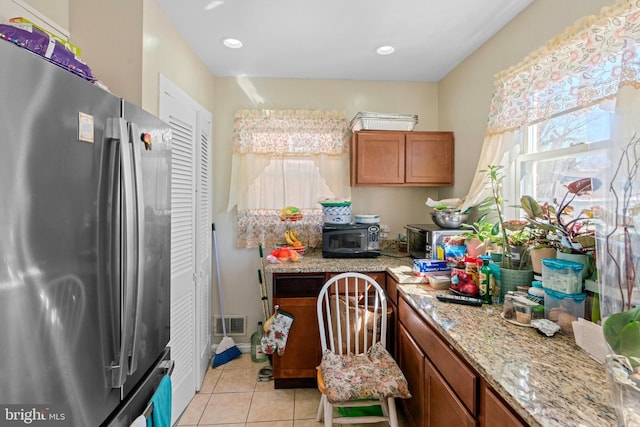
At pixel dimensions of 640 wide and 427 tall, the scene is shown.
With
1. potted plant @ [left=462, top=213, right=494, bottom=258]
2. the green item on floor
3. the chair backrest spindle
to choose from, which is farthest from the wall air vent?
potted plant @ [left=462, top=213, right=494, bottom=258]

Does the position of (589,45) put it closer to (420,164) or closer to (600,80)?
(600,80)

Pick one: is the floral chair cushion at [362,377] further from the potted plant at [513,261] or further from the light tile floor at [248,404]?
the potted plant at [513,261]

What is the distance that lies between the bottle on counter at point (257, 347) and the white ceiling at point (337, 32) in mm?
2438

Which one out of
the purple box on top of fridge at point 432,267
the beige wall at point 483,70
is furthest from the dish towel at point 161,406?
the beige wall at point 483,70

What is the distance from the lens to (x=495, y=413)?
3.15ft

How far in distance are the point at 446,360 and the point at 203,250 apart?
1.98 m

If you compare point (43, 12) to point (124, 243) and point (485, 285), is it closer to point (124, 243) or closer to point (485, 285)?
point (124, 243)

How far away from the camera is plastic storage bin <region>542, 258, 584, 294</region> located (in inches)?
49.1

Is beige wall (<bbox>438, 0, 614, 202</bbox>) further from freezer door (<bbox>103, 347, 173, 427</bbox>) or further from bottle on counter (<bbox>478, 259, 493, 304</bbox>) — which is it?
freezer door (<bbox>103, 347, 173, 427</bbox>)

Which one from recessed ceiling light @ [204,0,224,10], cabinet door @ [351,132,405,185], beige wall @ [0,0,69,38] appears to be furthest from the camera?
cabinet door @ [351,132,405,185]

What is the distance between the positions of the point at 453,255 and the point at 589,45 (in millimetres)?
1337

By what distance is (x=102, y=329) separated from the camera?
929 millimetres

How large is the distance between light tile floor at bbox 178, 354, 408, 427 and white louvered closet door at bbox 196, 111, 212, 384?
163mm

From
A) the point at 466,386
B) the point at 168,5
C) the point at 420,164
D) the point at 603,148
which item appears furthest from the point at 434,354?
the point at 168,5
